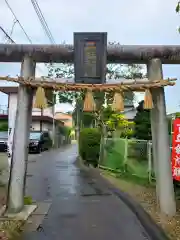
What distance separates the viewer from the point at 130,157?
14.0 meters

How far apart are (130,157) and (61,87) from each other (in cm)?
674

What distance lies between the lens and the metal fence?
12.3 m

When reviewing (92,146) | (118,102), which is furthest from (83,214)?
(92,146)

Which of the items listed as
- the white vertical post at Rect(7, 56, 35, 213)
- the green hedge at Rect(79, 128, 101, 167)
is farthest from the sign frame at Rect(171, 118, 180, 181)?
the green hedge at Rect(79, 128, 101, 167)

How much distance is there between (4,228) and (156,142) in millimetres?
3509

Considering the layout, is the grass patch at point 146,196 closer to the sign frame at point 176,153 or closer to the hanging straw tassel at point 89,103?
the sign frame at point 176,153

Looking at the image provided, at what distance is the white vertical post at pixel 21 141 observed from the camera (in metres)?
8.02

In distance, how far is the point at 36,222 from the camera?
7.54m

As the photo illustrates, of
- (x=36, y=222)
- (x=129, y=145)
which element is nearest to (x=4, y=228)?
(x=36, y=222)

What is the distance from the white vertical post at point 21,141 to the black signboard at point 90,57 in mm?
1048

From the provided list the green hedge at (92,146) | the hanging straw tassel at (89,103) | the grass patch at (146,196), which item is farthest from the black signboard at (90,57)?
the green hedge at (92,146)

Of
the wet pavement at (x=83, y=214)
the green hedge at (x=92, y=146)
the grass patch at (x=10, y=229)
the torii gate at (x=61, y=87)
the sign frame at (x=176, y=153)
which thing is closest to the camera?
the grass patch at (x=10, y=229)

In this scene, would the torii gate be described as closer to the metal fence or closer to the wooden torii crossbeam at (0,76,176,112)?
the wooden torii crossbeam at (0,76,176,112)

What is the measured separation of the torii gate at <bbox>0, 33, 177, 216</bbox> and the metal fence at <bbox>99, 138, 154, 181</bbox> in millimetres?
3881
